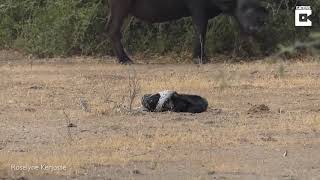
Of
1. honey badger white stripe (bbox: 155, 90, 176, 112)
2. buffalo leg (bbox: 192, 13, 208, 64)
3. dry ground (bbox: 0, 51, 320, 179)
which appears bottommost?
dry ground (bbox: 0, 51, 320, 179)

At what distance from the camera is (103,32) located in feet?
57.7

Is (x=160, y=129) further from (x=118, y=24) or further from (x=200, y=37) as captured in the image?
(x=118, y=24)

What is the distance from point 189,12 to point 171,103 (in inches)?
263

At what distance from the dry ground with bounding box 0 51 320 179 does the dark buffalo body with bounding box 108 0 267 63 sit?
197 centimetres

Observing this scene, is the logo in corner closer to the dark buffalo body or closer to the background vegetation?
the background vegetation

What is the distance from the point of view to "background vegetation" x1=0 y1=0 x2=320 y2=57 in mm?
17234

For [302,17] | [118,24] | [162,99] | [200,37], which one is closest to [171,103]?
[162,99]

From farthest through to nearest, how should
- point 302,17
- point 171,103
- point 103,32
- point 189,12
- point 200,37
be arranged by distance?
point 103,32, point 302,17, point 189,12, point 200,37, point 171,103

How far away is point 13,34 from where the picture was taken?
66.3ft

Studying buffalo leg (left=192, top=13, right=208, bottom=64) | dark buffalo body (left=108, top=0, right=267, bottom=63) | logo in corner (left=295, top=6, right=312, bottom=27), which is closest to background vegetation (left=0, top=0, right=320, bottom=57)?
logo in corner (left=295, top=6, right=312, bottom=27)

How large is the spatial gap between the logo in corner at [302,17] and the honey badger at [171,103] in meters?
7.58

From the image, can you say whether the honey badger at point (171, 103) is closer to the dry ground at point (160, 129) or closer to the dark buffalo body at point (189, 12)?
the dry ground at point (160, 129)

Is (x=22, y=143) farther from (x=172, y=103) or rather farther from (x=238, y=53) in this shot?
(x=238, y=53)

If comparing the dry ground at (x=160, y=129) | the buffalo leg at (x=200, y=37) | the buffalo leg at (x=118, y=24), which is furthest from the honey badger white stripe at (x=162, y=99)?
the buffalo leg at (x=118, y=24)
